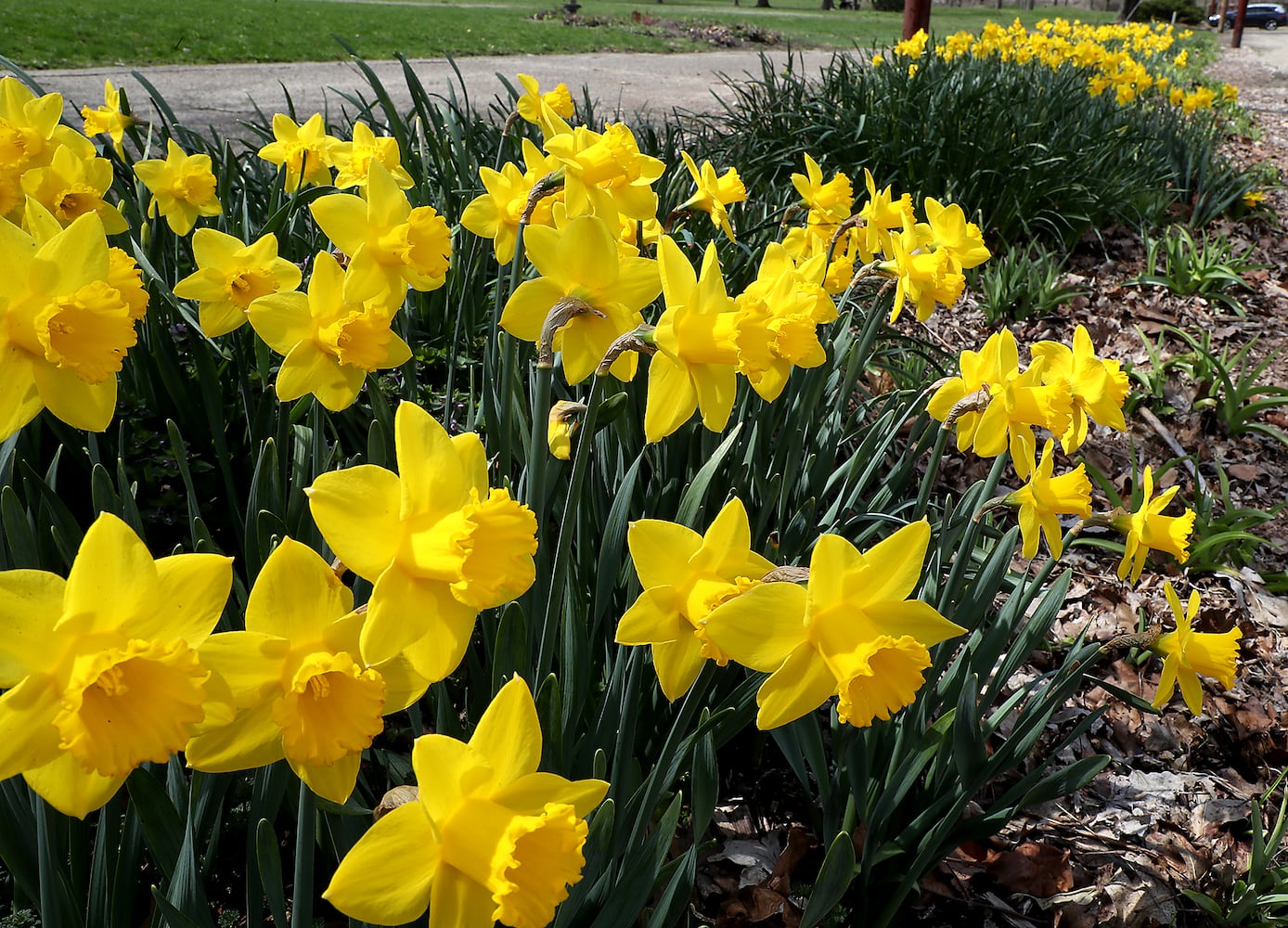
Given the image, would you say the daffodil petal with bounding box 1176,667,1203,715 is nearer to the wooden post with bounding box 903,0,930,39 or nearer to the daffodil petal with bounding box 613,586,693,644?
the daffodil petal with bounding box 613,586,693,644

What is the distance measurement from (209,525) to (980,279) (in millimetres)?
4049

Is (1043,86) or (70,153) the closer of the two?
(70,153)

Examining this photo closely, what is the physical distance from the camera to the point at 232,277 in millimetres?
1568

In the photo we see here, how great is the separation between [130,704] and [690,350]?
0.76m

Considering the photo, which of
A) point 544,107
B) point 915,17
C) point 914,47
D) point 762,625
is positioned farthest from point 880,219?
point 915,17

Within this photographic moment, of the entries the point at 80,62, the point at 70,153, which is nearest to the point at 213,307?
the point at 70,153

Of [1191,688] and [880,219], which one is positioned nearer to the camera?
[1191,688]

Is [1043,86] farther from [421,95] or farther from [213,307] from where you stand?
[213,307]

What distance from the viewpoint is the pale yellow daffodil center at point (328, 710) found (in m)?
0.73

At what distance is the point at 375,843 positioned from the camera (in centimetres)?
73

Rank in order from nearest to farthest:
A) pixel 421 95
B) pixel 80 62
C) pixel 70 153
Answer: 1. pixel 70 153
2. pixel 421 95
3. pixel 80 62

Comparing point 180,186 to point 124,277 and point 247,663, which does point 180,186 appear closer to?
point 124,277

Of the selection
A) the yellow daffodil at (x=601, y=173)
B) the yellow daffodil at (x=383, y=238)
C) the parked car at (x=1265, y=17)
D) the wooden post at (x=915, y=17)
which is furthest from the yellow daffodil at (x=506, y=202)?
the parked car at (x=1265, y=17)

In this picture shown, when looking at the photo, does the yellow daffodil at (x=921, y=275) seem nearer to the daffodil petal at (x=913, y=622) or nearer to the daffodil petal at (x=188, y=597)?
the daffodil petal at (x=913, y=622)
